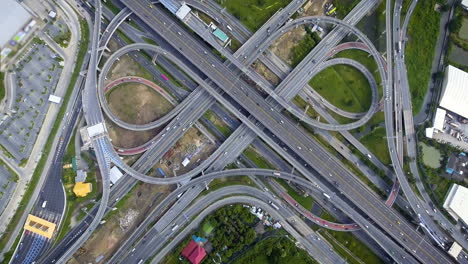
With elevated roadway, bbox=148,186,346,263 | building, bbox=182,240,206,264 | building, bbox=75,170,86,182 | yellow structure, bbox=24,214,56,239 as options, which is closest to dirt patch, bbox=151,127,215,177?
elevated roadway, bbox=148,186,346,263

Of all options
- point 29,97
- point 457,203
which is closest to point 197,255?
point 29,97

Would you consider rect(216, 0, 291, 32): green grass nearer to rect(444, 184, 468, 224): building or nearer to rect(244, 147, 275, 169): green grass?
Answer: rect(244, 147, 275, 169): green grass

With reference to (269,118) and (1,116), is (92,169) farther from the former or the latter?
(269,118)

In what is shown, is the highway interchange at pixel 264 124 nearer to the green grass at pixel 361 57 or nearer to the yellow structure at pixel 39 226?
the green grass at pixel 361 57

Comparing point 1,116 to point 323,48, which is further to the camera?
point 323,48

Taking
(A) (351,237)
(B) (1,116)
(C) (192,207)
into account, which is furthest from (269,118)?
(B) (1,116)

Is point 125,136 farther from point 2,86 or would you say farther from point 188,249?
point 188,249

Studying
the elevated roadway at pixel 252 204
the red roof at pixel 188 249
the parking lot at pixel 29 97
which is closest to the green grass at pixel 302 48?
the elevated roadway at pixel 252 204
